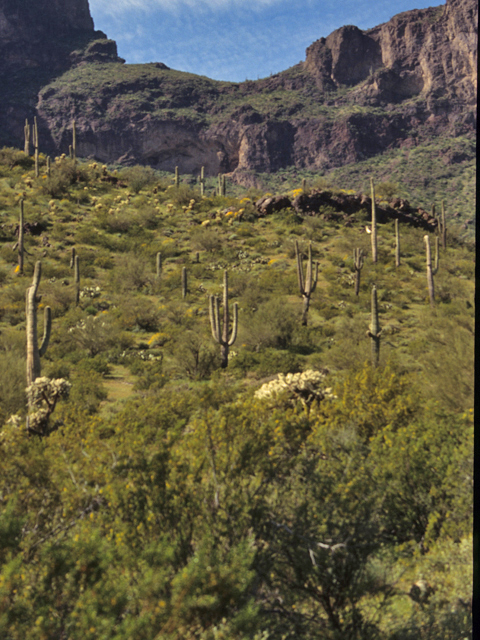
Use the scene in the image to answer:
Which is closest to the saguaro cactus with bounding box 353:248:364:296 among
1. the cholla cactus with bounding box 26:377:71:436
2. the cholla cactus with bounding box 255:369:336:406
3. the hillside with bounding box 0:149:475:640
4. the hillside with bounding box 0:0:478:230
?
the hillside with bounding box 0:149:475:640

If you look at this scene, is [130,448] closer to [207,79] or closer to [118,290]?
[118,290]

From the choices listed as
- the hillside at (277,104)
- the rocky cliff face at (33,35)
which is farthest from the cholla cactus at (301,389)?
the rocky cliff face at (33,35)

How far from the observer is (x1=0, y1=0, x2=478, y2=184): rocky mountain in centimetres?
9656

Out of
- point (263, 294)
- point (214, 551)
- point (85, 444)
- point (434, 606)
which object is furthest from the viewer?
point (263, 294)

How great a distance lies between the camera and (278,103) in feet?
353

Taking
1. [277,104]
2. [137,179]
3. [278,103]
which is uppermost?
[278,103]

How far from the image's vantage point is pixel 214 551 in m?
3.80

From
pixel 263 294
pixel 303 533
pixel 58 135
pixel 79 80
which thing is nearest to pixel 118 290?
pixel 263 294

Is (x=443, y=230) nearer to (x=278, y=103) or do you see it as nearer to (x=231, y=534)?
(x=231, y=534)

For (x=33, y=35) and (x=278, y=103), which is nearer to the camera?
(x=278, y=103)

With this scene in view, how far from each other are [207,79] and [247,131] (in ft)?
99.6

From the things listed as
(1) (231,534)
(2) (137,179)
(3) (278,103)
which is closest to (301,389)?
(1) (231,534)

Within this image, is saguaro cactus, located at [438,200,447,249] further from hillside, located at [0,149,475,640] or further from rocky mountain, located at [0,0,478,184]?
rocky mountain, located at [0,0,478,184]

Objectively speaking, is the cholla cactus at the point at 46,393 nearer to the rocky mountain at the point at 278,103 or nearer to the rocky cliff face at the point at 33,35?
the rocky mountain at the point at 278,103
